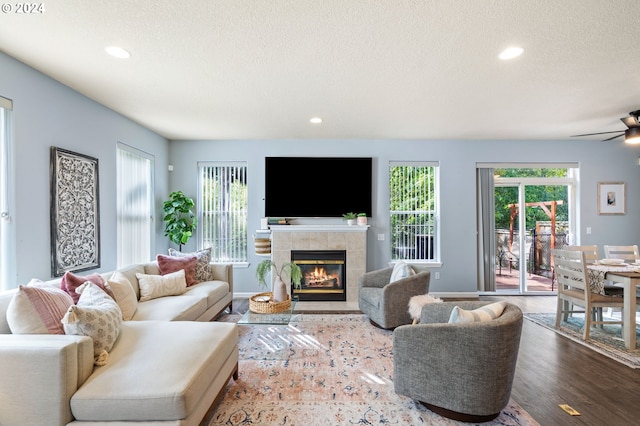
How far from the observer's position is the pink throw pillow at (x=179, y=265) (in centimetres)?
378

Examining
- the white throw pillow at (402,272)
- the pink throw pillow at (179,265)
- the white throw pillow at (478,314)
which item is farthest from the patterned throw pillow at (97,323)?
the white throw pillow at (402,272)

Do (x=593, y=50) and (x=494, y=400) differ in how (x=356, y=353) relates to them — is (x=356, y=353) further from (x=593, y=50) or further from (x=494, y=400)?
(x=593, y=50)

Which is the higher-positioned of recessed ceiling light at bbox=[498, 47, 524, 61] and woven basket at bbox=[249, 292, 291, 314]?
recessed ceiling light at bbox=[498, 47, 524, 61]

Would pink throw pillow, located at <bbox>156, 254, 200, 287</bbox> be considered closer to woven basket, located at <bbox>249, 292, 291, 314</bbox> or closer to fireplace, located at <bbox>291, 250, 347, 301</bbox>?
woven basket, located at <bbox>249, 292, 291, 314</bbox>

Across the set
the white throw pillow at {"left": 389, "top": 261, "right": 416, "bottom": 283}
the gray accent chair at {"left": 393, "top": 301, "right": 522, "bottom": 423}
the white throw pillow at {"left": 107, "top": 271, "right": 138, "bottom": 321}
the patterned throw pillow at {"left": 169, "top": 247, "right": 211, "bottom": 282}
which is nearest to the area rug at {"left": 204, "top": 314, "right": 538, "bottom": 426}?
the gray accent chair at {"left": 393, "top": 301, "right": 522, "bottom": 423}

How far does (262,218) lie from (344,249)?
148cm

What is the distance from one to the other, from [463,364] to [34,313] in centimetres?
263

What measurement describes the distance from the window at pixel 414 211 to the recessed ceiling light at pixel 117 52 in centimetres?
402

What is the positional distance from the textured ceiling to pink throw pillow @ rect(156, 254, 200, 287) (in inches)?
72.4

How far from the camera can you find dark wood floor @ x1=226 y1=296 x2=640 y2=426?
82.6 inches

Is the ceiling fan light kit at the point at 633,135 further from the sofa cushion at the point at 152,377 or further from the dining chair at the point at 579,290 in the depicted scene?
the sofa cushion at the point at 152,377

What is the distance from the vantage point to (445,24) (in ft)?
6.73

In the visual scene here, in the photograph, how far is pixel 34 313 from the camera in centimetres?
185

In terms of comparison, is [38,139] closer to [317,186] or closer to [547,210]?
[317,186]
